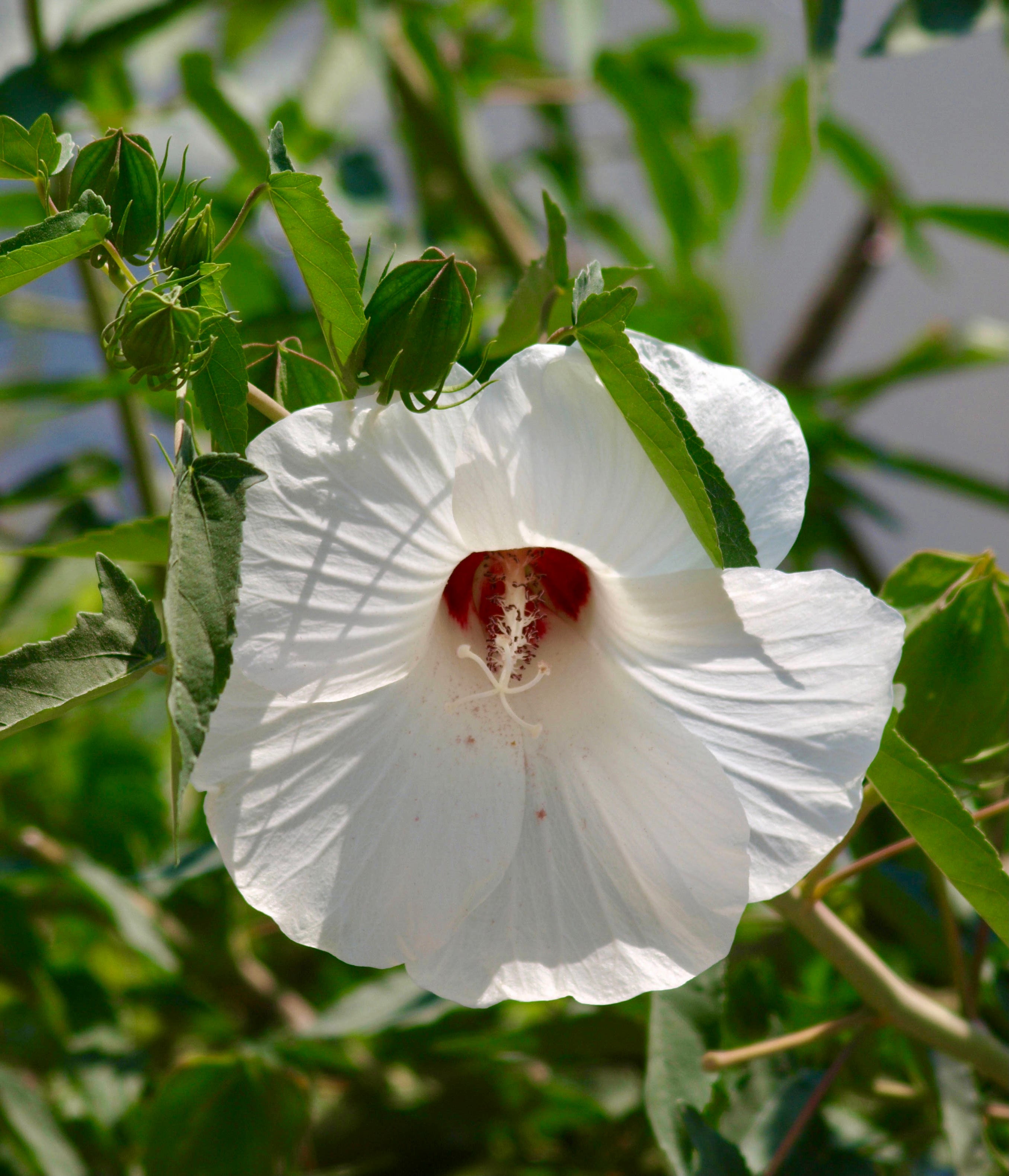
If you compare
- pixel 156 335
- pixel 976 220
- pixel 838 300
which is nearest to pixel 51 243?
pixel 156 335

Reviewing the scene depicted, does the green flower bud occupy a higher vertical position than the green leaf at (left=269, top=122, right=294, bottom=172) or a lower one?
lower

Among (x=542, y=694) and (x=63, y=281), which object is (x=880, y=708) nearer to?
(x=542, y=694)

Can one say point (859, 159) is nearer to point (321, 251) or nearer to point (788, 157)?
point (788, 157)

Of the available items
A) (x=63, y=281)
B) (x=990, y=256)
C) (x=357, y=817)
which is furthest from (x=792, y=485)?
(x=990, y=256)

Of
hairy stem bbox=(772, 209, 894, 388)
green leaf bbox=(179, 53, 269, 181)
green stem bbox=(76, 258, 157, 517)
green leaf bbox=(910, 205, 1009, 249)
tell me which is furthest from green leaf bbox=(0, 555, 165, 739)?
hairy stem bbox=(772, 209, 894, 388)

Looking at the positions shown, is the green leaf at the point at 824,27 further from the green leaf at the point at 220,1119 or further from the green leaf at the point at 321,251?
the green leaf at the point at 220,1119

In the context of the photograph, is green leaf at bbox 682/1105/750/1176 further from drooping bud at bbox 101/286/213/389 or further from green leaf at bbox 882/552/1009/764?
drooping bud at bbox 101/286/213/389

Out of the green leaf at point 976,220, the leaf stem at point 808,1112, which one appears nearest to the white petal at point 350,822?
A: the leaf stem at point 808,1112
